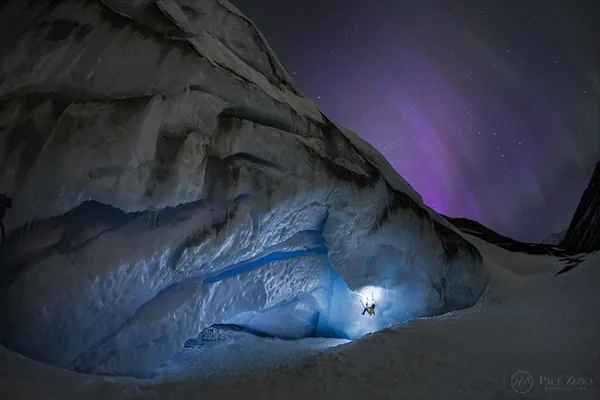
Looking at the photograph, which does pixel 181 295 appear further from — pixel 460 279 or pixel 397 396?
pixel 460 279

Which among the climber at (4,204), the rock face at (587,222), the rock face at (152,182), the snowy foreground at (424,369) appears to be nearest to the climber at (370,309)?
the rock face at (152,182)

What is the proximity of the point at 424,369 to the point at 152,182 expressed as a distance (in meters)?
4.64

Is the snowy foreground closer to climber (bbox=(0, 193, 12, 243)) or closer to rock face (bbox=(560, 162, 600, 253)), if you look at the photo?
climber (bbox=(0, 193, 12, 243))

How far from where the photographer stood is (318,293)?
10484 millimetres

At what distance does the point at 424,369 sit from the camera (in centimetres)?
575

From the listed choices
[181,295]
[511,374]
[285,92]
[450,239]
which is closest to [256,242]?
[181,295]

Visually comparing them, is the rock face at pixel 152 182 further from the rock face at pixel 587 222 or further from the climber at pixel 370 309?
the rock face at pixel 587 222

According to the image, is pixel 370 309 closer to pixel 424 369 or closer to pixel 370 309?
pixel 370 309

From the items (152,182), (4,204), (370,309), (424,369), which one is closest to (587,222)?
(370,309)

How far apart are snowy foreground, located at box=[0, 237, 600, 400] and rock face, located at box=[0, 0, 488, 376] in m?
1.13

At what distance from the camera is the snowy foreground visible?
4.69 meters

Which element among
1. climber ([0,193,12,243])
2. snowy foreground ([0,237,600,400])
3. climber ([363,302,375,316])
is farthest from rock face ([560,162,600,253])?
climber ([0,193,12,243])

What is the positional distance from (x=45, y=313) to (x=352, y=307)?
→ 707cm

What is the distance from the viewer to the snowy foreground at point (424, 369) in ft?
15.4
